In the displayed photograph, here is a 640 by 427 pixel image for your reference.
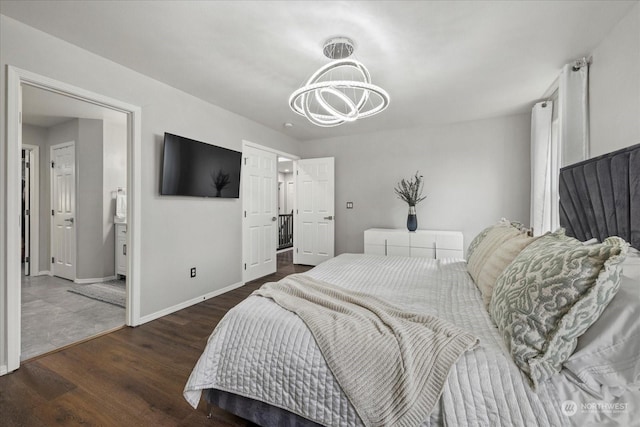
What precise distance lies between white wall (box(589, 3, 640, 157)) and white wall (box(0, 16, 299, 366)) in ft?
12.2

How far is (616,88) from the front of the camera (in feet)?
6.17

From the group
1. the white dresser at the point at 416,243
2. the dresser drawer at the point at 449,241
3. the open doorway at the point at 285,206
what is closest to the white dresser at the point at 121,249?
the open doorway at the point at 285,206

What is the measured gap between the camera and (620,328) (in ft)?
2.95

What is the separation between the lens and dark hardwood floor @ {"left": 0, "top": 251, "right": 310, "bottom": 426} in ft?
4.88

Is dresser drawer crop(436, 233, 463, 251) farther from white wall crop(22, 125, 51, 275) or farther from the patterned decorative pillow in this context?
white wall crop(22, 125, 51, 275)

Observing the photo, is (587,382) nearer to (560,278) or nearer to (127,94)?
(560,278)

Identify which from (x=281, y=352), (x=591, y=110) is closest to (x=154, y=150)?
(x=281, y=352)

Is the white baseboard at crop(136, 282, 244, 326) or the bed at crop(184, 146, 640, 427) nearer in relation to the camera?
the bed at crop(184, 146, 640, 427)

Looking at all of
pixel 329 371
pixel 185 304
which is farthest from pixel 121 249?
pixel 329 371

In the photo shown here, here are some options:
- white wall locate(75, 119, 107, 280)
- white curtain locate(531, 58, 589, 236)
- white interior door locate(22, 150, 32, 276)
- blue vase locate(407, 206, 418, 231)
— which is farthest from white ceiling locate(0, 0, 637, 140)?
white interior door locate(22, 150, 32, 276)

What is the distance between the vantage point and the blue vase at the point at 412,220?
4.15m

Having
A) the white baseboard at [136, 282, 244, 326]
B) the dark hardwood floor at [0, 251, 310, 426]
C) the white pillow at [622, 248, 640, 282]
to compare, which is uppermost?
the white pillow at [622, 248, 640, 282]

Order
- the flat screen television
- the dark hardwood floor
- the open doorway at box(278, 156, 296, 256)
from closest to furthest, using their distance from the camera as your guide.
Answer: the dark hardwood floor < the flat screen television < the open doorway at box(278, 156, 296, 256)

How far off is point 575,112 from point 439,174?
196 cm
